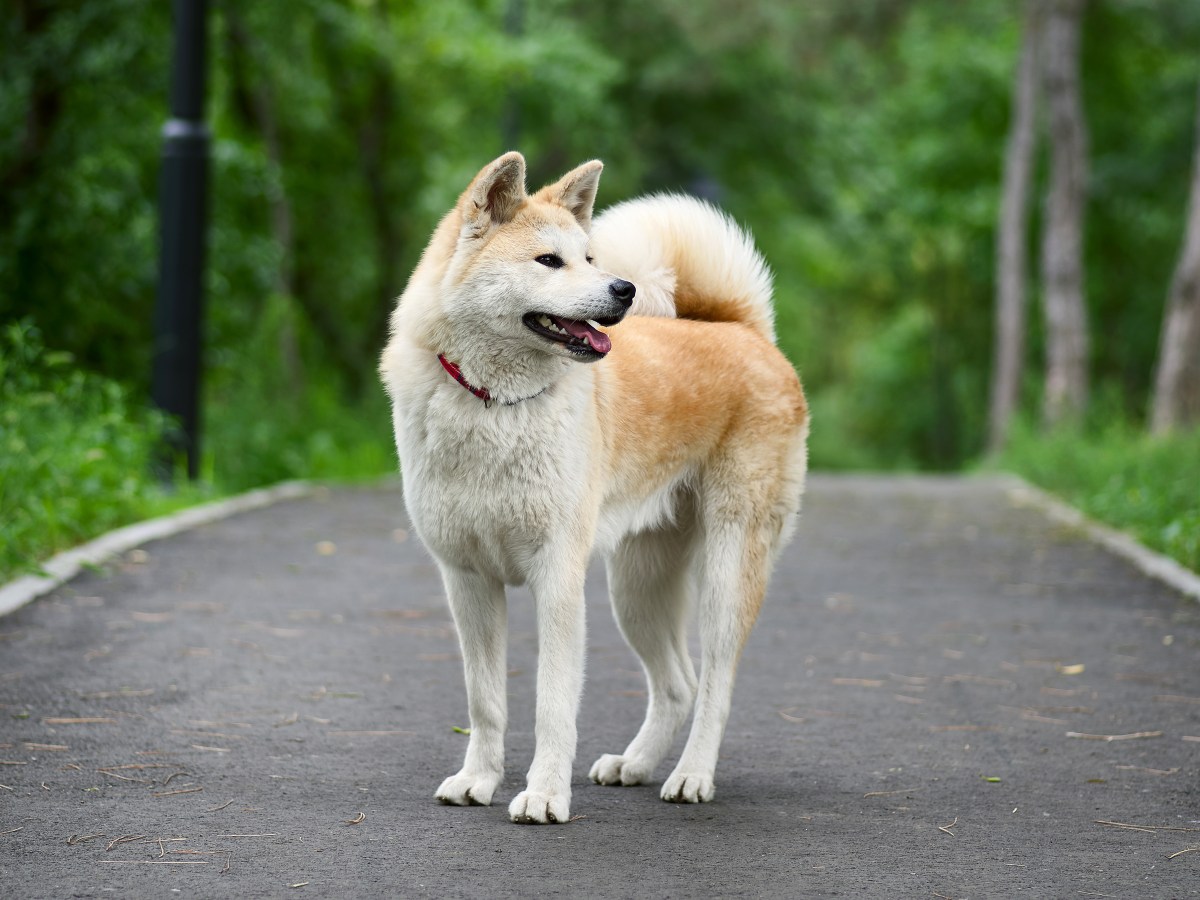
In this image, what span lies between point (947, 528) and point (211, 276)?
23.8 feet

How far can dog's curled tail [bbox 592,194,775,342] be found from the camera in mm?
5242

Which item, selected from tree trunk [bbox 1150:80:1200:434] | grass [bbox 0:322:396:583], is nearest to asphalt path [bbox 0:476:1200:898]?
grass [bbox 0:322:396:583]

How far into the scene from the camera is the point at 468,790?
451cm

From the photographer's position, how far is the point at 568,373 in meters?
4.57

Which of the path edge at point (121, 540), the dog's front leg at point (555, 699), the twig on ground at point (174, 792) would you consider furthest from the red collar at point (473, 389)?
the path edge at point (121, 540)

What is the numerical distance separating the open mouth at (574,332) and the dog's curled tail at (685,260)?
0.71 m

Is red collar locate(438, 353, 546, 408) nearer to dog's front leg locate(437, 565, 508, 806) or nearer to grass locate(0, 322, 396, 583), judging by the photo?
dog's front leg locate(437, 565, 508, 806)

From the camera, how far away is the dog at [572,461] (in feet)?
14.5

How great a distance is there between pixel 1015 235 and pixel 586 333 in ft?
76.6

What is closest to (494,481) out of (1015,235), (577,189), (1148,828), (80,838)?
(577,189)

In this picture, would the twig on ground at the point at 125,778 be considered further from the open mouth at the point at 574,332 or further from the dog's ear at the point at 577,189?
the dog's ear at the point at 577,189

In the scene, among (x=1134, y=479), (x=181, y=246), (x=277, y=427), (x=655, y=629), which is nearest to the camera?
(x=655, y=629)

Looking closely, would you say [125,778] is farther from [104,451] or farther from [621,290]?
[104,451]

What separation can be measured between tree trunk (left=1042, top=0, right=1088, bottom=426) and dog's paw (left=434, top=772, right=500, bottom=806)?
17949 millimetres
